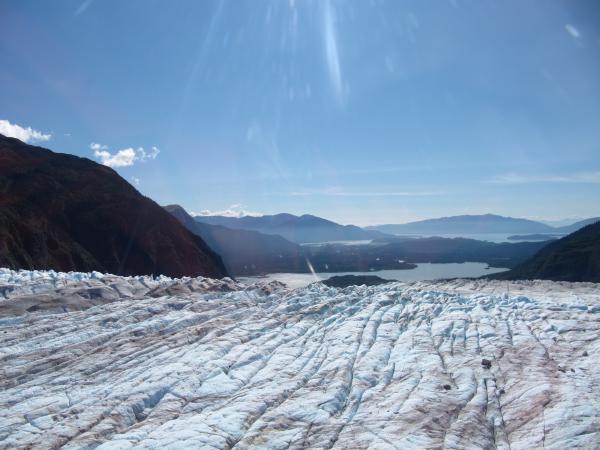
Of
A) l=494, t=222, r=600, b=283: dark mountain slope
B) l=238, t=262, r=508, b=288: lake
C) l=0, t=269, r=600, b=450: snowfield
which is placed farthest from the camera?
l=238, t=262, r=508, b=288: lake

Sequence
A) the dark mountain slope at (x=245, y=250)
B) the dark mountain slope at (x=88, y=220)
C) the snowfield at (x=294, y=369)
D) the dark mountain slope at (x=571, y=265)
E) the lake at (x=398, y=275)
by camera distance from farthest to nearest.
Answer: the dark mountain slope at (x=245, y=250) → the lake at (x=398, y=275) → the dark mountain slope at (x=571, y=265) → the dark mountain slope at (x=88, y=220) → the snowfield at (x=294, y=369)

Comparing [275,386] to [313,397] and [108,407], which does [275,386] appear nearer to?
[313,397]

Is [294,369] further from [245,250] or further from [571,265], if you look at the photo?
[245,250]

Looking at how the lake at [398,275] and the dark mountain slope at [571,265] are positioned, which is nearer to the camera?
the dark mountain slope at [571,265]

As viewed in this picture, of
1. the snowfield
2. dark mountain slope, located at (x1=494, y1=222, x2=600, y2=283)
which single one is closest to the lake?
dark mountain slope, located at (x1=494, y1=222, x2=600, y2=283)

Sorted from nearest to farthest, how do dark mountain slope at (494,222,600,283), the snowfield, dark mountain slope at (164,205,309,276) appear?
the snowfield, dark mountain slope at (494,222,600,283), dark mountain slope at (164,205,309,276)

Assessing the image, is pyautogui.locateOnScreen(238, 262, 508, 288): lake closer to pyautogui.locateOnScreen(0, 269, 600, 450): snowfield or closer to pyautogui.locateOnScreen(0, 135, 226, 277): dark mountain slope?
pyautogui.locateOnScreen(0, 135, 226, 277): dark mountain slope

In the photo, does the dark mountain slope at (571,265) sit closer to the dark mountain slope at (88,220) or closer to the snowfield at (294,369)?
the snowfield at (294,369)

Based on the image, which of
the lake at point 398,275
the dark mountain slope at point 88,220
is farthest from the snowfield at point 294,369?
the lake at point 398,275
